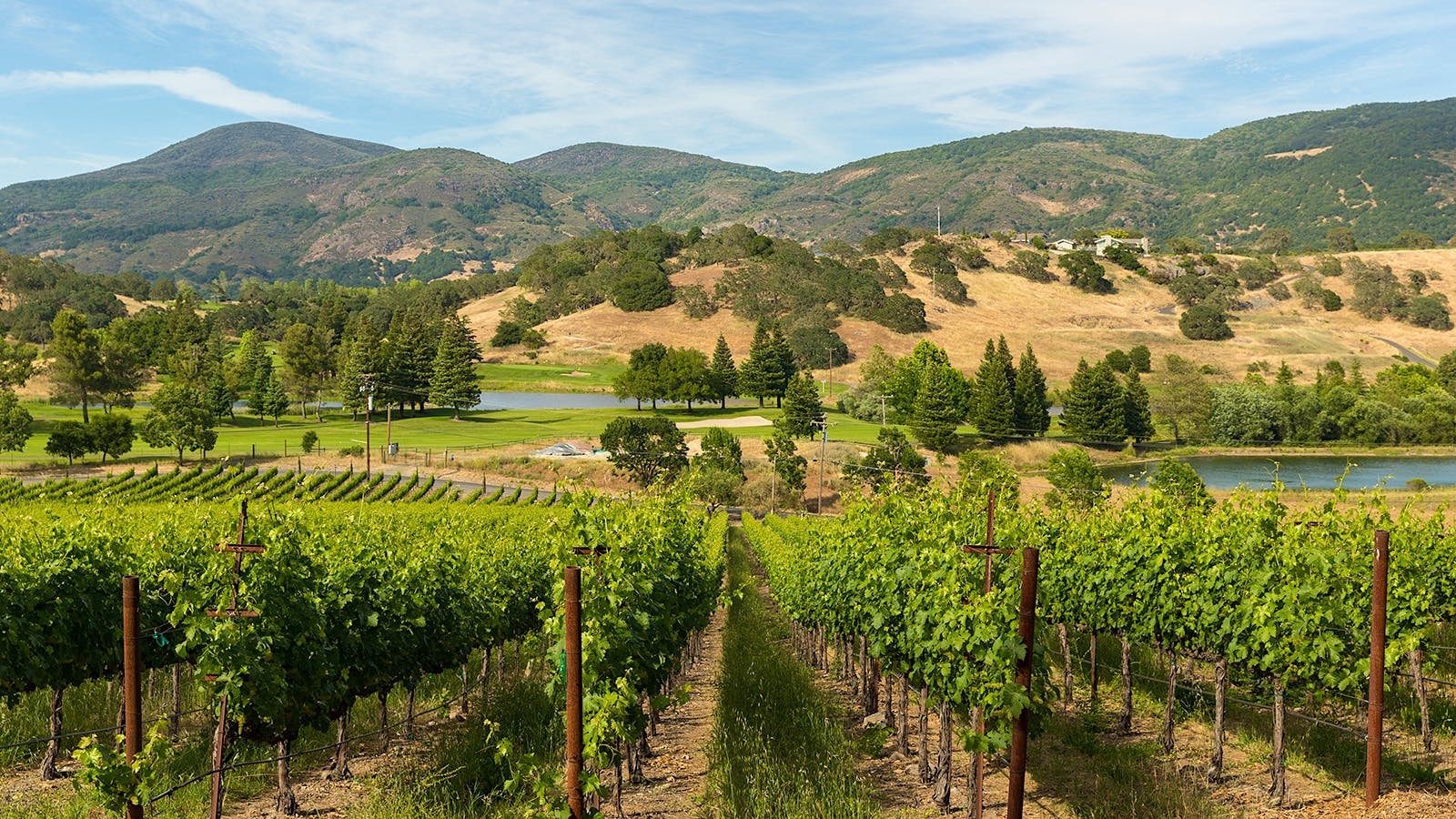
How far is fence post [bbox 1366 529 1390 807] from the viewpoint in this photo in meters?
10.1

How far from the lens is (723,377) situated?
109000mm

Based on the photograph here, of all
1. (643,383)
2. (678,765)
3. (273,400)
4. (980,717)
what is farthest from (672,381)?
(980,717)

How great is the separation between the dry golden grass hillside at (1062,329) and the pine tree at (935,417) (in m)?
36.3

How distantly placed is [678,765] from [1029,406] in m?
81.2

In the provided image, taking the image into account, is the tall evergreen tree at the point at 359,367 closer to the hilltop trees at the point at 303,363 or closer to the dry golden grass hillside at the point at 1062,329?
the hilltop trees at the point at 303,363

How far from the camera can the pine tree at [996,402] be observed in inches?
3450

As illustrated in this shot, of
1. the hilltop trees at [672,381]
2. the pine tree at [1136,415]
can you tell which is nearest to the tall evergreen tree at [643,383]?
the hilltop trees at [672,381]

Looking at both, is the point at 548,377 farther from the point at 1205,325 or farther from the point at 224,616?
the point at 224,616

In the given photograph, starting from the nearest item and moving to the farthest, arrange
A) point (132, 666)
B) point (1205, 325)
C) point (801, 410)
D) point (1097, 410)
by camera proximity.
A: point (132, 666) < point (801, 410) < point (1097, 410) < point (1205, 325)

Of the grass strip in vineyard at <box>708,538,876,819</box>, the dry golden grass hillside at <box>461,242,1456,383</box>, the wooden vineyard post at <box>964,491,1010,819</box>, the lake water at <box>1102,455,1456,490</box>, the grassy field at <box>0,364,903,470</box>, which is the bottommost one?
the lake water at <box>1102,455,1456,490</box>

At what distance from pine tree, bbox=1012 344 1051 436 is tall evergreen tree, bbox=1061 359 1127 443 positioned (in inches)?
104

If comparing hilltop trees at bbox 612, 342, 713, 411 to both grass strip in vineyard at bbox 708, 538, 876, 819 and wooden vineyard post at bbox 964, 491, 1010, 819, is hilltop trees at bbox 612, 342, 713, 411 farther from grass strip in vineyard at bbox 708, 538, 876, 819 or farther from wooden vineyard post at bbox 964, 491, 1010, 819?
wooden vineyard post at bbox 964, 491, 1010, 819

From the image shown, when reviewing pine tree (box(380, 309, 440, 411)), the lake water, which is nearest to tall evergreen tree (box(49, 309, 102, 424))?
pine tree (box(380, 309, 440, 411))

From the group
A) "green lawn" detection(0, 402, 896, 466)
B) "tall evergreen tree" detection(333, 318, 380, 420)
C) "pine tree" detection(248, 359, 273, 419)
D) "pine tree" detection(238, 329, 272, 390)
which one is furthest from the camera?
"pine tree" detection(238, 329, 272, 390)
